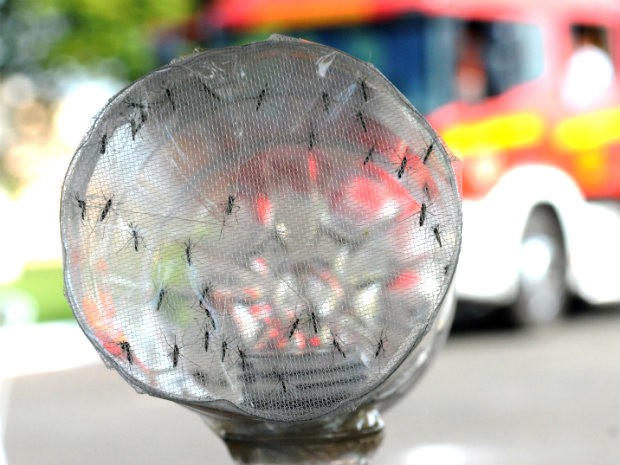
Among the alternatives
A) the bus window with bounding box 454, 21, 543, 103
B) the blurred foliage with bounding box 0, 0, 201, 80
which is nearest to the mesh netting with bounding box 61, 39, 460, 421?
the bus window with bounding box 454, 21, 543, 103

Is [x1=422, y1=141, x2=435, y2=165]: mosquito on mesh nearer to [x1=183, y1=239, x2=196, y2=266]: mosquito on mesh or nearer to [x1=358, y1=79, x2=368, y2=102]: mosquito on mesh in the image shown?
[x1=358, y1=79, x2=368, y2=102]: mosquito on mesh

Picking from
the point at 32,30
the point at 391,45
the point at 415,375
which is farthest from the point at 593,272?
the point at 32,30

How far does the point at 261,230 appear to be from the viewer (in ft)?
8.34

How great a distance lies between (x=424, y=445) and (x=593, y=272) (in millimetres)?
5562

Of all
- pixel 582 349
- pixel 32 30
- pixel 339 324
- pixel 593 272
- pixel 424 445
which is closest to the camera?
pixel 339 324

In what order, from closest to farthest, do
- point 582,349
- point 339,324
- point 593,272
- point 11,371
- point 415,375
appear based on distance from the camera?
point 339,324
point 415,375
point 582,349
point 11,371
point 593,272

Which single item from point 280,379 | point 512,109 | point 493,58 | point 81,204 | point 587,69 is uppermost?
point 587,69

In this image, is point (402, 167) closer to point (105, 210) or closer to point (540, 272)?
point (105, 210)

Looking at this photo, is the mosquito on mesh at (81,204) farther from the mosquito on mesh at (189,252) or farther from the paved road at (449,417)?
the paved road at (449,417)

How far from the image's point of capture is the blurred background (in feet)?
23.4

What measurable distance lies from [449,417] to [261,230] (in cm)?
458

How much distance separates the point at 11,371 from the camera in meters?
10.5

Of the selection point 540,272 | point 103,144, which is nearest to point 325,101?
point 103,144

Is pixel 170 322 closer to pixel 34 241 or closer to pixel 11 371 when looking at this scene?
pixel 11 371
